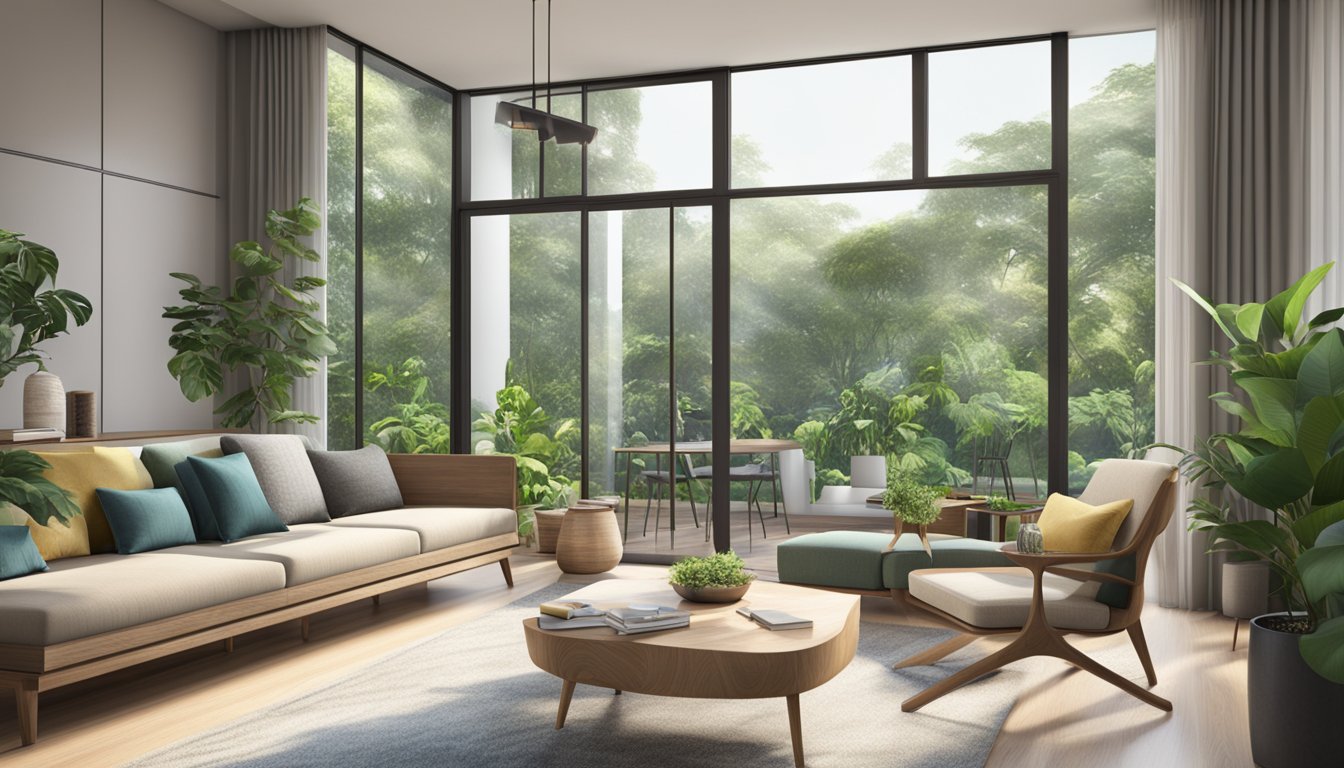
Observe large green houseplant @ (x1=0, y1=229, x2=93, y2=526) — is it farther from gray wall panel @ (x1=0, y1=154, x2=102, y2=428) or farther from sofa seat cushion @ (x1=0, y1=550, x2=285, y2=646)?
gray wall panel @ (x1=0, y1=154, x2=102, y2=428)

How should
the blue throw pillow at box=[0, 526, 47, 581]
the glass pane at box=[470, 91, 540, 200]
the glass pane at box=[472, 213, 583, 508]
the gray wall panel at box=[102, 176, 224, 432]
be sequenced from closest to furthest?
the blue throw pillow at box=[0, 526, 47, 581] → the gray wall panel at box=[102, 176, 224, 432] → the glass pane at box=[472, 213, 583, 508] → the glass pane at box=[470, 91, 540, 200]

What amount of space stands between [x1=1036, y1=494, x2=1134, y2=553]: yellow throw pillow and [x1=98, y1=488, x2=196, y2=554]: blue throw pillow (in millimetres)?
3461

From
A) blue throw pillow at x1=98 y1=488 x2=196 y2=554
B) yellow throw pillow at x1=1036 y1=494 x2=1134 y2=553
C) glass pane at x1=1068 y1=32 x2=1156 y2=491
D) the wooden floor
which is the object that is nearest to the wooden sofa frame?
the wooden floor

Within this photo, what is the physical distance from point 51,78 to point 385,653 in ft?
10.3

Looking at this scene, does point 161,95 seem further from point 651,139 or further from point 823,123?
point 823,123

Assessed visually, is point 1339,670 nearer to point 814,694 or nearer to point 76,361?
point 814,694

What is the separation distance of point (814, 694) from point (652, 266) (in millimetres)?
3776

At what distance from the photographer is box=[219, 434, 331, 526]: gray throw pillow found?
16.5 ft

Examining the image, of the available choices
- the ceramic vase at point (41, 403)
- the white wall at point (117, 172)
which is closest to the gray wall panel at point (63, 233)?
the white wall at point (117, 172)

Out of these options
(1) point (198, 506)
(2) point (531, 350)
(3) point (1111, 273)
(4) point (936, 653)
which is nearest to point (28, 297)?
(1) point (198, 506)

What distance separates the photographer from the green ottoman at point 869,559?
5125 mm

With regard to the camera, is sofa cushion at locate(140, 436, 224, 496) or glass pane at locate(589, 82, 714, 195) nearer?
sofa cushion at locate(140, 436, 224, 496)

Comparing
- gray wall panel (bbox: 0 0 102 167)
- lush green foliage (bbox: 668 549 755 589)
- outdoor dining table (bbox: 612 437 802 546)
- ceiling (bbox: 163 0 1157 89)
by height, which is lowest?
lush green foliage (bbox: 668 549 755 589)

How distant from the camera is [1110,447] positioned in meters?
7.91
